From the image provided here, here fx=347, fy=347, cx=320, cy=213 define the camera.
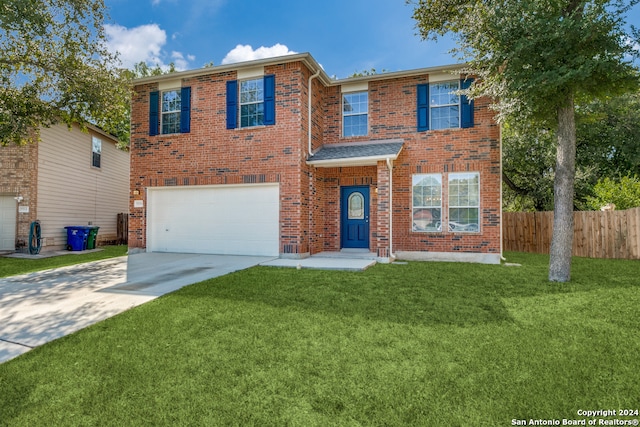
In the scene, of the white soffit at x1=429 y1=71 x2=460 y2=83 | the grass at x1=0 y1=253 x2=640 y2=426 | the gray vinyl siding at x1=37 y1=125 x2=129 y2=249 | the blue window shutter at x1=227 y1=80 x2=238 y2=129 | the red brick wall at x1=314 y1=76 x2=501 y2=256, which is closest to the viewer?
the grass at x1=0 y1=253 x2=640 y2=426

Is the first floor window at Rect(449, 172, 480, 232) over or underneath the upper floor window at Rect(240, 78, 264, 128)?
underneath

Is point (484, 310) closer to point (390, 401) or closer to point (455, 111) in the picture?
point (390, 401)

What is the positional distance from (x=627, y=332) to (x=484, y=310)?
149cm

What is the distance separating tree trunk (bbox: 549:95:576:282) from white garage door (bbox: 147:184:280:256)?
6.80 meters

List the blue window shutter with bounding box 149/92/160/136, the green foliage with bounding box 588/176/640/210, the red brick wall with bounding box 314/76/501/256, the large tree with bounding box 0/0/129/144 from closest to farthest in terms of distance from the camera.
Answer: the large tree with bounding box 0/0/129/144 → the red brick wall with bounding box 314/76/501/256 → the blue window shutter with bounding box 149/92/160/136 → the green foliage with bounding box 588/176/640/210

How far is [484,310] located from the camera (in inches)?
189

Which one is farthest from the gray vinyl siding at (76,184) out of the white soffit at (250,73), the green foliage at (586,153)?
the green foliage at (586,153)

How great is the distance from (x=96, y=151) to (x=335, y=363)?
1613 cm

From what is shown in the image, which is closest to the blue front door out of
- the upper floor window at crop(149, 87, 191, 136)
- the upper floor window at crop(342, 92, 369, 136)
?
the upper floor window at crop(342, 92, 369, 136)

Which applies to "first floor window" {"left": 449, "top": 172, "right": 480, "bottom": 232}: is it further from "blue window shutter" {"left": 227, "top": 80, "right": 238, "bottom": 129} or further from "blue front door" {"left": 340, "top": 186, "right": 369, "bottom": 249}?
"blue window shutter" {"left": 227, "top": 80, "right": 238, "bottom": 129}

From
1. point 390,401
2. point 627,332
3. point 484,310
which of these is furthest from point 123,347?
point 627,332

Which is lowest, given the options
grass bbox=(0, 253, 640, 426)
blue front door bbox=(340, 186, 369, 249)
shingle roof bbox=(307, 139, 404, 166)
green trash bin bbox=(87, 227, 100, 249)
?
grass bbox=(0, 253, 640, 426)

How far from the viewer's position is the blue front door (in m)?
11.0

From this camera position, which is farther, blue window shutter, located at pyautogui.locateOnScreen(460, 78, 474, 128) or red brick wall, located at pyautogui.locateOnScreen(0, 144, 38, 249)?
red brick wall, located at pyautogui.locateOnScreen(0, 144, 38, 249)
